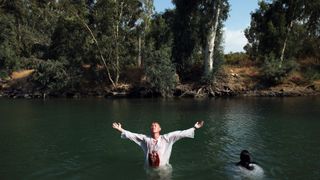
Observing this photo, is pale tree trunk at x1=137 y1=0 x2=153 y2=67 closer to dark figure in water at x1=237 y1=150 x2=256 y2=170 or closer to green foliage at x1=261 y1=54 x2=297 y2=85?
green foliage at x1=261 y1=54 x2=297 y2=85

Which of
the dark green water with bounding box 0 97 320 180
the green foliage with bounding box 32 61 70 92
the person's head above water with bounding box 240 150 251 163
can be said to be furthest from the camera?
the green foliage with bounding box 32 61 70 92

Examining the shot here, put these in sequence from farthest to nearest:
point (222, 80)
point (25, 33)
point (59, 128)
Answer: point (25, 33), point (222, 80), point (59, 128)

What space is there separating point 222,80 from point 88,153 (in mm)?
39741

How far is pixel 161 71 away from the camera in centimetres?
5650

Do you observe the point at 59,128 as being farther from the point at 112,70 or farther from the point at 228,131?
the point at 112,70

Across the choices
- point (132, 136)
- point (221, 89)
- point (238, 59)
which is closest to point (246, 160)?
point (132, 136)

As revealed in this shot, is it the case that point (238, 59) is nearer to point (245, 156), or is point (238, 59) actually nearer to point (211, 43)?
point (211, 43)

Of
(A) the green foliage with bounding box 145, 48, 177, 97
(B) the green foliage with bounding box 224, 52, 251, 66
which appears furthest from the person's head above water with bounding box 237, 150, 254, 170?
(B) the green foliage with bounding box 224, 52, 251, 66

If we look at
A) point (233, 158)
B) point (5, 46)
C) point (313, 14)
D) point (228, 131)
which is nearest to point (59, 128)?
point (228, 131)

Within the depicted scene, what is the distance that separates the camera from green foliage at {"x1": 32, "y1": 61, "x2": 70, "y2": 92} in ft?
201

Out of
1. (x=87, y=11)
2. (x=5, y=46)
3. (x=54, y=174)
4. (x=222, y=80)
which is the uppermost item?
(x=87, y=11)

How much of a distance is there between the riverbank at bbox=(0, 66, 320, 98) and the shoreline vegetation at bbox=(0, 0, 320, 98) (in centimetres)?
13

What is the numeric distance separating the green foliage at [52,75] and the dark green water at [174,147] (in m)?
21.0

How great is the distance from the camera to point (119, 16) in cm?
5991
